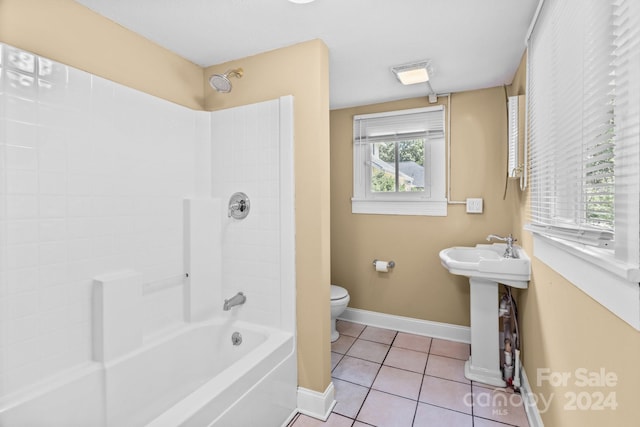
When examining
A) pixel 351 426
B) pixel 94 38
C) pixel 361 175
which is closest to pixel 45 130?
pixel 94 38

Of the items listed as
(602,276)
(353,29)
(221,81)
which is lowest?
(602,276)

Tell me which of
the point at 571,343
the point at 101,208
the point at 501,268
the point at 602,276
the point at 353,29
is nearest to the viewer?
the point at 602,276

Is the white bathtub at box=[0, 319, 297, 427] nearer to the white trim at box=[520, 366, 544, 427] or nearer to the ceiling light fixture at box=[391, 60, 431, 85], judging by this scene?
the white trim at box=[520, 366, 544, 427]

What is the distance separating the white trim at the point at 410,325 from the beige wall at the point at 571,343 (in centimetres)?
70

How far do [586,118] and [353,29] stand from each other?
1254 mm

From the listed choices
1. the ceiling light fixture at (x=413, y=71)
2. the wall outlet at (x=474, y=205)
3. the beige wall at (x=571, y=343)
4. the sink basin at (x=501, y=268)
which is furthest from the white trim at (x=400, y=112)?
the sink basin at (x=501, y=268)

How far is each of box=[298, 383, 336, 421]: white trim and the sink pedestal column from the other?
3.44ft

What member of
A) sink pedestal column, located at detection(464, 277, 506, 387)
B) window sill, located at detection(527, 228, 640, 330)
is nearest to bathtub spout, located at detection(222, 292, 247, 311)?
sink pedestal column, located at detection(464, 277, 506, 387)

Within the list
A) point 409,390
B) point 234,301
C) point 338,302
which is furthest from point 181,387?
point 409,390

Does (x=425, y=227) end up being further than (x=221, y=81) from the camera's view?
Yes

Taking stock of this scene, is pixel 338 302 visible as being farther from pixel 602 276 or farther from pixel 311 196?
pixel 602 276

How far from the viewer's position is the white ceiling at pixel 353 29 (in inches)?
63.0

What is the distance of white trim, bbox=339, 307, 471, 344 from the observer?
9.23ft

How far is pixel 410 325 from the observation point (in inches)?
118
